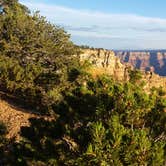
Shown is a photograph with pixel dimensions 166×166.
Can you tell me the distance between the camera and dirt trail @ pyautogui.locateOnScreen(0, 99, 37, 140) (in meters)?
38.9

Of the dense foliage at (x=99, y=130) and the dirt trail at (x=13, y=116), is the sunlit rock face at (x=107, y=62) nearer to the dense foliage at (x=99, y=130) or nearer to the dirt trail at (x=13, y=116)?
the dirt trail at (x=13, y=116)

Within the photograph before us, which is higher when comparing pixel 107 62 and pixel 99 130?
pixel 99 130

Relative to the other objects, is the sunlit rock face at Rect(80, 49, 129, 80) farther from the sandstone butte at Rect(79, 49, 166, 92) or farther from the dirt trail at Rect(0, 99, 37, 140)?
the dirt trail at Rect(0, 99, 37, 140)

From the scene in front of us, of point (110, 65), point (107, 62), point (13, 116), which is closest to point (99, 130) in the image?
point (13, 116)

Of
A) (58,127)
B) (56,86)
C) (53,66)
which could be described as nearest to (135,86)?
(58,127)

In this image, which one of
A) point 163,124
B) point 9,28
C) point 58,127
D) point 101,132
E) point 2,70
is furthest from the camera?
point 9,28

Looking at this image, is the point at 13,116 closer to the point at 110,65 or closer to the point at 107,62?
the point at 110,65

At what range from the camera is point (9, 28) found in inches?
1988

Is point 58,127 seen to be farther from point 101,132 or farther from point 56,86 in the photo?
point 56,86

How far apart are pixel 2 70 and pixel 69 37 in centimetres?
1104

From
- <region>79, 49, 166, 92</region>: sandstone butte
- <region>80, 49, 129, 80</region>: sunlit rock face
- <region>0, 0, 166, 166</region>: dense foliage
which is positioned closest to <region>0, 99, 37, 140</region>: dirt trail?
<region>0, 0, 166, 166</region>: dense foliage

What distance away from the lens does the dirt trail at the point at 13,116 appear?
3888 cm

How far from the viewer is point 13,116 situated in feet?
138

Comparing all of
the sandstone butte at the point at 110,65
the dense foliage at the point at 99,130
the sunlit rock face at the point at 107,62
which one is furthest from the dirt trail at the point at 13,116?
the sunlit rock face at the point at 107,62
